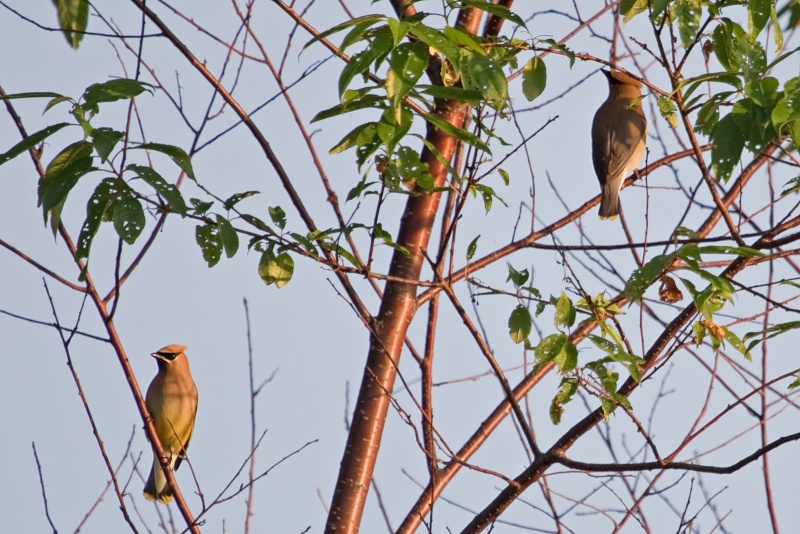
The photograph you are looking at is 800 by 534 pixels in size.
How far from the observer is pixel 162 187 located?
104 inches

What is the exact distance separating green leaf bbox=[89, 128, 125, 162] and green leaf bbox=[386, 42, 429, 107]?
0.71 metres

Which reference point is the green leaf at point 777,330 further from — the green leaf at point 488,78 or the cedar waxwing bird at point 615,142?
the cedar waxwing bird at point 615,142

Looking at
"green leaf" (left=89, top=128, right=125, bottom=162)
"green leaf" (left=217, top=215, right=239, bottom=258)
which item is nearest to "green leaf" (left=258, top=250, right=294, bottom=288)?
"green leaf" (left=217, top=215, right=239, bottom=258)

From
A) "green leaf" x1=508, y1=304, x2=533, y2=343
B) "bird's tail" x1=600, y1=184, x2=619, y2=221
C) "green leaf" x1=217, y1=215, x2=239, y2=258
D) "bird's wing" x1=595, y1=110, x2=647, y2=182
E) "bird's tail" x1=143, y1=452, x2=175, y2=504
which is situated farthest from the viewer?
"bird's wing" x1=595, y1=110, x2=647, y2=182

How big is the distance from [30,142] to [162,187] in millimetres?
348

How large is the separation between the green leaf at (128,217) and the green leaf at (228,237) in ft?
1.31

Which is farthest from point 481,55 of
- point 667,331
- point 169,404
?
point 169,404

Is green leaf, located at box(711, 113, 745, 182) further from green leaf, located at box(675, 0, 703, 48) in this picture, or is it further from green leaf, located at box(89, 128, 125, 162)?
green leaf, located at box(89, 128, 125, 162)

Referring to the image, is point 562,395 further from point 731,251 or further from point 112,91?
point 112,91

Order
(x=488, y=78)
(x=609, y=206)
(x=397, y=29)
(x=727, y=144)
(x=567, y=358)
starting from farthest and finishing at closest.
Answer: (x=609, y=206) → (x=567, y=358) → (x=727, y=144) → (x=488, y=78) → (x=397, y=29)

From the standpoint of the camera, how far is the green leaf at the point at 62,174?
8.30ft

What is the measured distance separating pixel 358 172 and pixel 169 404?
4.55 meters

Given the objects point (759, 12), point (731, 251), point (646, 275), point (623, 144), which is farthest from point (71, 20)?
point (623, 144)

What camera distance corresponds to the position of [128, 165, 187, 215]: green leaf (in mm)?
2645
